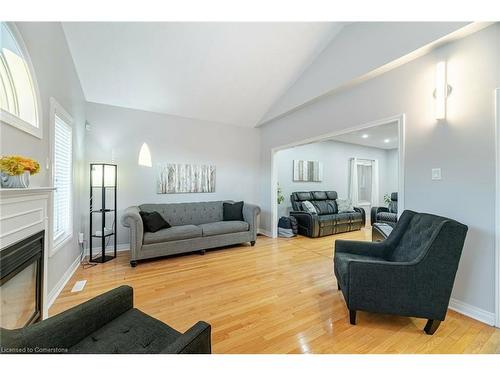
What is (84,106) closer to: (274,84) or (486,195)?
(274,84)

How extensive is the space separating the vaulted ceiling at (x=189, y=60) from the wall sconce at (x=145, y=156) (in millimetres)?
712

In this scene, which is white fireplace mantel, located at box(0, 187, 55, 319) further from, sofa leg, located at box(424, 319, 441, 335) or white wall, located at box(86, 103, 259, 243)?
sofa leg, located at box(424, 319, 441, 335)

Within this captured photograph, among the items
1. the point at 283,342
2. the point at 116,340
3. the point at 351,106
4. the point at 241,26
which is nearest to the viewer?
the point at 116,340

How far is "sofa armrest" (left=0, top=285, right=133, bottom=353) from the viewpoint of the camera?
93cm

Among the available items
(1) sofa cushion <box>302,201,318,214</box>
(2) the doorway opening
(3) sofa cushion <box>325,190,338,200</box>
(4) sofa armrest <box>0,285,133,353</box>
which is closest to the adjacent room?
(4) sofa armrest <box>0,285,133,353</box>

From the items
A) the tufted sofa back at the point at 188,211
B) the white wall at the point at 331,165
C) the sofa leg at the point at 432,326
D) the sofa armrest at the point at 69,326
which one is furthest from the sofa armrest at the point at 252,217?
the sofa armrest at the point at 69,326

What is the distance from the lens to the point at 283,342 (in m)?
1.65

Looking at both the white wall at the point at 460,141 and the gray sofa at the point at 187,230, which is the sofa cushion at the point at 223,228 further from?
the white wall at the point at 460,141

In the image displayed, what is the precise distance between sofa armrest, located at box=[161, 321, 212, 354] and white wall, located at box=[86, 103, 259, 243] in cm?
358

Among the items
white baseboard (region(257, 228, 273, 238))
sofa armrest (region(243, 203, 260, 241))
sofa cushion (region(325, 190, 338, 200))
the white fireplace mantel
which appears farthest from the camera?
sofa cushion (region(325, 190, 338, 200))

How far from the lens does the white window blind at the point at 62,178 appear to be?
2.44 m

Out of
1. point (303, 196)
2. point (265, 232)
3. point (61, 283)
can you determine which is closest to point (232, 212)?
point (265, 232)

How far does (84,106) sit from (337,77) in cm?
401
